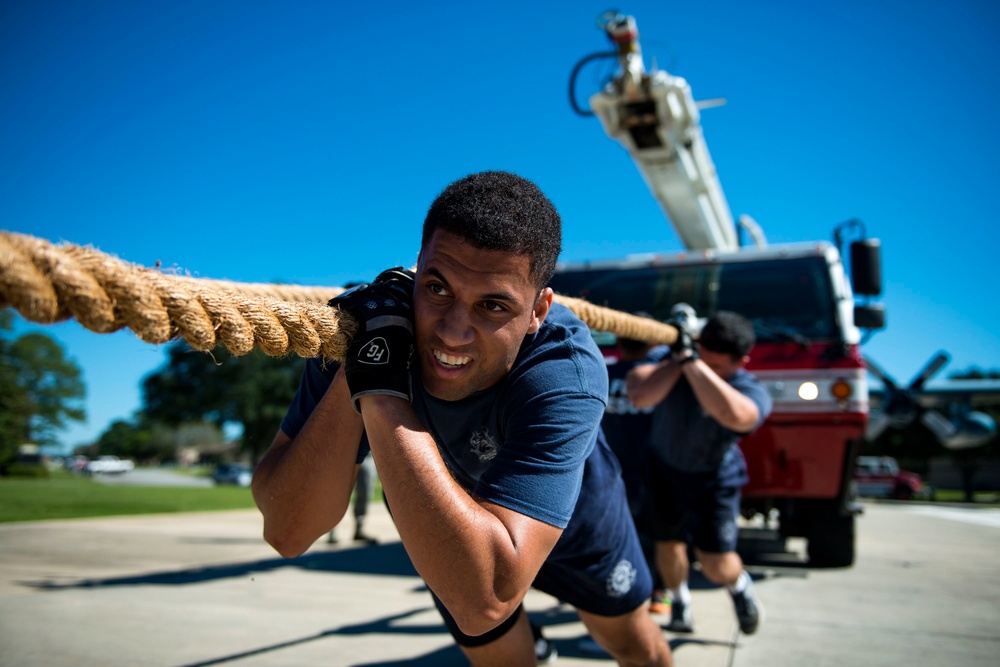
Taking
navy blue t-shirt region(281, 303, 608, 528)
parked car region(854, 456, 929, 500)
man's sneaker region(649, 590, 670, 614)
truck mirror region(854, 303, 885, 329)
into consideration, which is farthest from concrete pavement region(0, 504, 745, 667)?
parked car region(854, 456, 929, 500)

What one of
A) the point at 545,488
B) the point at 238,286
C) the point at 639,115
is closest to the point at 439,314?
the point at 545,488

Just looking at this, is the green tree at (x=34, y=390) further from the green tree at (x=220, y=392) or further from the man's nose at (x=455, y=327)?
the man's nose at (x=455, y=327)

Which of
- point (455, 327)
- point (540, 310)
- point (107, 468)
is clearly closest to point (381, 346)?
point (455, 327)

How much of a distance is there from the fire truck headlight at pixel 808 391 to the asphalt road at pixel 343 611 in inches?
57.7

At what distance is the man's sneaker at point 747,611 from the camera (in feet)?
13.0

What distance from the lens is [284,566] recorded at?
21.2ft

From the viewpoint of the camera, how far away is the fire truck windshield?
5465mm

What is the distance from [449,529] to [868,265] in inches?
192

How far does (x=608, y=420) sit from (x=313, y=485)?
10.4ft

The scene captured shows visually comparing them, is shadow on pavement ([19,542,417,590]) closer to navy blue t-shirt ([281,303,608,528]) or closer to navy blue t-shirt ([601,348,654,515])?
navy blue t-shirt ([601,348,654,515])

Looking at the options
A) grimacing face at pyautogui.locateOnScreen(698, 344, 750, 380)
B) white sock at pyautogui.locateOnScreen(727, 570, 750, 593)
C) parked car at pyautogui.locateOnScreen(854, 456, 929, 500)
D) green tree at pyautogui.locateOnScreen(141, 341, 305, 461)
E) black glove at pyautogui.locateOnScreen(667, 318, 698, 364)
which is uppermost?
black glove at pyautogui.locateOnScreen(667, 318, 698, 364)

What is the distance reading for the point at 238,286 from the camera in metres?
2.23

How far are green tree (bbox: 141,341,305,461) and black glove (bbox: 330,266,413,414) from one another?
34588 mm

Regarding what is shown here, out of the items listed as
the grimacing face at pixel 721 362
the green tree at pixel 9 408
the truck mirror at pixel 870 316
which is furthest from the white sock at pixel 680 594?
the green tree at pixel 9 408
